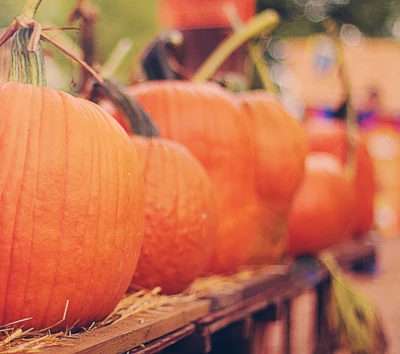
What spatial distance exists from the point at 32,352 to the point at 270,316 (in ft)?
5.16

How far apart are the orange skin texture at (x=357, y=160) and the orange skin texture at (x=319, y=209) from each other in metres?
0.47

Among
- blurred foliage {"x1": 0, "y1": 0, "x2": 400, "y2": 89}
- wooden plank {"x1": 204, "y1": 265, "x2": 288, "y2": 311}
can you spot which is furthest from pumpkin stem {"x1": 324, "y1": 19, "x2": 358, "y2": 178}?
blurred foliage {"x1": 0, "y1": 0, "x2": 400, "y2": 89}

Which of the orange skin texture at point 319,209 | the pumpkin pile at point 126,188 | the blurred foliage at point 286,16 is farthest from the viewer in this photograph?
the blurred foliage at point 286,16

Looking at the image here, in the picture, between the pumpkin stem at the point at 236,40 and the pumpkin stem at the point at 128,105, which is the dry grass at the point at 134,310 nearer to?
the pumpkin stem at the point at 128,105

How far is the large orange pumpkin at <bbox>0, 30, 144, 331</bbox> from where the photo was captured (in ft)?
5.00

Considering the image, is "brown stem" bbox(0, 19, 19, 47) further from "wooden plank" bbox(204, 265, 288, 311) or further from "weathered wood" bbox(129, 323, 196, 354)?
"wooden plank" bbox(204, 265, 288, 311)

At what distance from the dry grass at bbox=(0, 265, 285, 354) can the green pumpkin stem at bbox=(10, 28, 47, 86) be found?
555 mm

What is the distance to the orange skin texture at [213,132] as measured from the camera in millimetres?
2549

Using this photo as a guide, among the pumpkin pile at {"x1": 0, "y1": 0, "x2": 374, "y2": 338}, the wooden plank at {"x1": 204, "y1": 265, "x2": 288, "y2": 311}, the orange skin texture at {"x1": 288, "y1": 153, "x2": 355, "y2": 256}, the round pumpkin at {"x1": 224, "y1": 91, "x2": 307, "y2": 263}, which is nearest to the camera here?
the pumpkin pile at {"x1": 0, "y1": 0, "x2": 374, "y2": 338}

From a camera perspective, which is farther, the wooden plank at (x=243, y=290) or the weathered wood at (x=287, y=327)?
the weathered wood at (x=287, y=327)

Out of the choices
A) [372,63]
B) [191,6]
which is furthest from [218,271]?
[372,63]

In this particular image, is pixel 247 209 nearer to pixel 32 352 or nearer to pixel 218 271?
pixel 218 271

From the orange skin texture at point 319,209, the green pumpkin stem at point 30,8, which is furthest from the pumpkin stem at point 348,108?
the green pumpkin stem at point 30,8

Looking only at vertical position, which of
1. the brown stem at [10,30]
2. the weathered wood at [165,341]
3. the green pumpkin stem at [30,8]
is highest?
the green pumpkin stem at [30,8]
